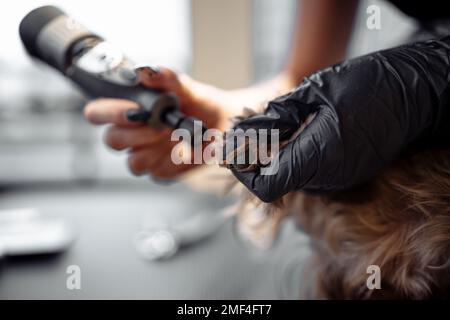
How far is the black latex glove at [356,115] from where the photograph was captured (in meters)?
0.37

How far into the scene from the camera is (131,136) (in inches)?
24.4

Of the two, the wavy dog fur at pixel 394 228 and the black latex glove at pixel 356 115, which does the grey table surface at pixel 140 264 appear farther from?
the black latex glove at pixel 356 115

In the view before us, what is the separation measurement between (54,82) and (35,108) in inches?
5.2

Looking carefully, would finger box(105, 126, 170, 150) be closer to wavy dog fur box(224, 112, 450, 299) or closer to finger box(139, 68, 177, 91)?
finger box(139, 68, 177, 91)

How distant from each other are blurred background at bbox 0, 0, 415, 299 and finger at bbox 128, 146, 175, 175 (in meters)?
0.10

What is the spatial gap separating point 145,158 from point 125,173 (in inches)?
37.5

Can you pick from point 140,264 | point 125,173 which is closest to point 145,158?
point 140,264

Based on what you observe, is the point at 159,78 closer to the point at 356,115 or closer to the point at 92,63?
the point at 92,63

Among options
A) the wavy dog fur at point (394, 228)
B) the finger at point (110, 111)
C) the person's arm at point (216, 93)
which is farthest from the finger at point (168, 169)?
the wavy dog fur at point (394, 228)

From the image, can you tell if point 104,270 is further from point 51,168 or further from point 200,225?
point 51,168

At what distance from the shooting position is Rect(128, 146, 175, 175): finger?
68 cm

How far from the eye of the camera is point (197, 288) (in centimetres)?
86

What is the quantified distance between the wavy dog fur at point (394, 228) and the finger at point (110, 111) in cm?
20
